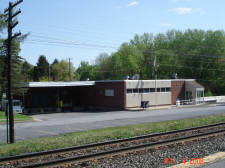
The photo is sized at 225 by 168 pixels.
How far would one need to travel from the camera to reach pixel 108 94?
4112 centimetres

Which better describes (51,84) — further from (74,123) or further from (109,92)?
(74,123)

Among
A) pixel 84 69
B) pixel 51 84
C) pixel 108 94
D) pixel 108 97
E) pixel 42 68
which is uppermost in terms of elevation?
pixel 84 69

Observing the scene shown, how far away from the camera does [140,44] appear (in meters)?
75.6

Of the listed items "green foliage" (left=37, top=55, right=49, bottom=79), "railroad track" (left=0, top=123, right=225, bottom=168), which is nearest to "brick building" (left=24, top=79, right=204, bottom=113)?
"railroad track" (left=0, top=123, right=225, bottom=168)

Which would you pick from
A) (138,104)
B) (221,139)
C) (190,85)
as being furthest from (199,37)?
(221,139)

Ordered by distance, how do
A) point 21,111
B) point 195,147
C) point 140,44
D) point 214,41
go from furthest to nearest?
point 140,44, point 214,41, point 21,111, point 195,147

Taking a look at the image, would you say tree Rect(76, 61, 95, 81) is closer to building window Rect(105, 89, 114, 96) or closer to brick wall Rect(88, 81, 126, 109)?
brick wall Rect(88, 81, 126, 109)

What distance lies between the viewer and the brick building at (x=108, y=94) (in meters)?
39.4

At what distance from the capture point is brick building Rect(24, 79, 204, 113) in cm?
3941

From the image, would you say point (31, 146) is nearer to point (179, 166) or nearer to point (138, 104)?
point (179, 166)

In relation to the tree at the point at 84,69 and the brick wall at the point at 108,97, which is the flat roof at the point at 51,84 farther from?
the tree at the point at 84,69

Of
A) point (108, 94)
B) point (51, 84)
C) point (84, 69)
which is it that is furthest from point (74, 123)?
point (84, 69)

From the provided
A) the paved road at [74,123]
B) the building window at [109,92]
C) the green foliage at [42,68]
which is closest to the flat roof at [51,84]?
the building window at [109,92]

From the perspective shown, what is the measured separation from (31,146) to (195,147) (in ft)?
23.1
